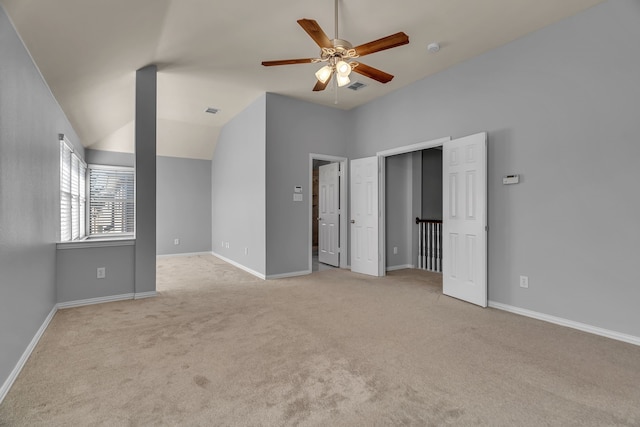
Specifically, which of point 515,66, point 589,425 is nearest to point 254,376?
point 589,425

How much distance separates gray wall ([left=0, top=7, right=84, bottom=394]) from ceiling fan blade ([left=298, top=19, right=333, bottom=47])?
6.48 ft

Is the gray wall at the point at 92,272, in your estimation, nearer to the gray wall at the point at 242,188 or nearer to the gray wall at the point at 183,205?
the gray wall at the point at 242,188

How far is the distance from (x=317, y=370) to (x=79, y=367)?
5.64 ft

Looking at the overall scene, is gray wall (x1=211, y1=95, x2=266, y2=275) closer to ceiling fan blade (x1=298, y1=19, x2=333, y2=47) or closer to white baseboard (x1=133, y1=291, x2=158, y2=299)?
white baseboard (x1=133, y1=291, x2=158, y2=299)

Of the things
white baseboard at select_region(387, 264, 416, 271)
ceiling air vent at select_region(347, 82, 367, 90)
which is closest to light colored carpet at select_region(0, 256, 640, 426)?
white baseboard at select_region(387, 264, 416, 271)

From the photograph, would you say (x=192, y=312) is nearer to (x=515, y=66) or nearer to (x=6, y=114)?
(x=6, y=114)

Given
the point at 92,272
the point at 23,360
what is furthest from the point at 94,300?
the point at 23,360

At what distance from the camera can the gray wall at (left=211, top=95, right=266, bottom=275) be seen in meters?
5.29

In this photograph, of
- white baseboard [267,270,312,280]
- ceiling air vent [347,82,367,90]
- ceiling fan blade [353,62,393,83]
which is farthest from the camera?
white baseboard [267,270,312,280]

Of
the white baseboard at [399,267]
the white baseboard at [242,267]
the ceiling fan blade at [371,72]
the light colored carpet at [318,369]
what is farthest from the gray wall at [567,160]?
the white baseboard at [242,267]

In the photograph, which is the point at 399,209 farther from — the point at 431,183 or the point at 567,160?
the point at 567,160

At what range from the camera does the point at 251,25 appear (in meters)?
3.23

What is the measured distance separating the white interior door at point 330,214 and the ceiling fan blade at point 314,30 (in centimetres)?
361

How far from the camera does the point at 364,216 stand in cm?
553
